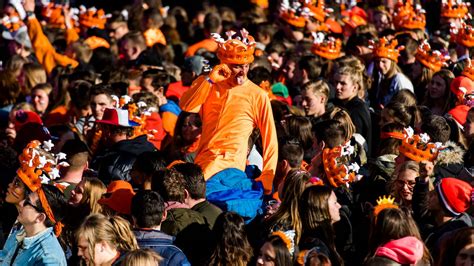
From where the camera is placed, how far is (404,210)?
8.36m

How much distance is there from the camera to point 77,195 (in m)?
9.55

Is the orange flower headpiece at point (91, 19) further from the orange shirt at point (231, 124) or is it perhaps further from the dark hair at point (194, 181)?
the dark hair at point (194, 181)

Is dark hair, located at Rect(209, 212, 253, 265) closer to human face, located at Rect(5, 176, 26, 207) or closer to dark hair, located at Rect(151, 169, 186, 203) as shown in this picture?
dark hair, located at Rect(151, 169, 186, 203)

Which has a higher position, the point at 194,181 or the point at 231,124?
the point at 194,181

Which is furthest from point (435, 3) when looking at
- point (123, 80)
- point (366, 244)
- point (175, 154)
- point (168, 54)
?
point (366, 244)

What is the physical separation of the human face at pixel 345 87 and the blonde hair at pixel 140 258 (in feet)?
18.1

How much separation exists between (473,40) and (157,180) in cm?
633

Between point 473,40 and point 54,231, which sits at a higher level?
point 54,231

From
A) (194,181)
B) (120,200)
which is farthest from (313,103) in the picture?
(120,200)

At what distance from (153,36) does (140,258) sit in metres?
10.4

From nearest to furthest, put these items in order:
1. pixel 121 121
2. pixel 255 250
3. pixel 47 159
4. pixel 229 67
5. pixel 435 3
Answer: pixel 255 250 < pixel 47 159 < pixel 229 67 < pixel 121 121 < pixel 435 3

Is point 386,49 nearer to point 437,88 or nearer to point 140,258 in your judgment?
point 437,88

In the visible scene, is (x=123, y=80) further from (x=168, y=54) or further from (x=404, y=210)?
(x=404, y=210)

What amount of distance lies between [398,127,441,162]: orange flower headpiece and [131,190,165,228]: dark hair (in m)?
2.42
